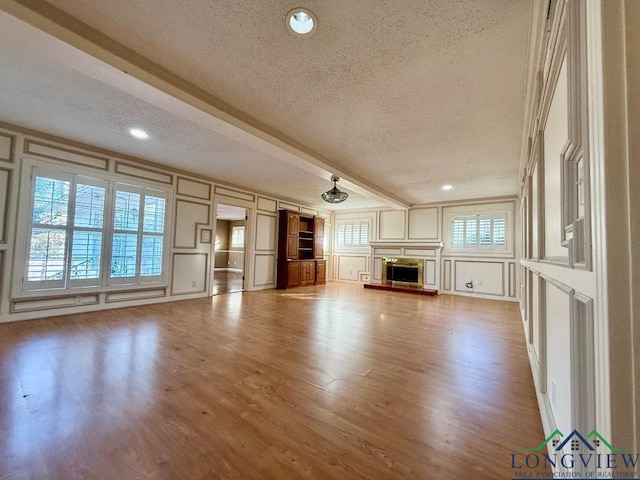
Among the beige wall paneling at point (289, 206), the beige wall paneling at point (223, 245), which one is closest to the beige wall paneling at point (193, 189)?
the beige wall paneling at point (289, 206)

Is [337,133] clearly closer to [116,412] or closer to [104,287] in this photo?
[116,412]

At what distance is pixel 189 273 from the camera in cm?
542

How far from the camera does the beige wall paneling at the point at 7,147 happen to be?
3.37 meters

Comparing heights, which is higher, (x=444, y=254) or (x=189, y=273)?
(x=444, y=254)

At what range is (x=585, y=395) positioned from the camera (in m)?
0.80

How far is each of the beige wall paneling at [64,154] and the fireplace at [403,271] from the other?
674cm

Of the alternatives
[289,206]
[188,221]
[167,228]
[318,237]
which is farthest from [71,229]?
[318,237]

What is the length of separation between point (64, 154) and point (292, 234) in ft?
15.6

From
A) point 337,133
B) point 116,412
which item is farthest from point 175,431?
point 337,133

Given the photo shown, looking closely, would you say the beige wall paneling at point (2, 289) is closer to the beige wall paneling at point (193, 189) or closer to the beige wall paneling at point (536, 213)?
the beige wall paneling at point (193, 189)

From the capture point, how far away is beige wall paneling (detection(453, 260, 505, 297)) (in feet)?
20.6

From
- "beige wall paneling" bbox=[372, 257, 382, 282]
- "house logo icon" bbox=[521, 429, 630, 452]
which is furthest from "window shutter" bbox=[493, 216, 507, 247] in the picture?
"house logo icon" bbox=[521, 429, 630, 452]

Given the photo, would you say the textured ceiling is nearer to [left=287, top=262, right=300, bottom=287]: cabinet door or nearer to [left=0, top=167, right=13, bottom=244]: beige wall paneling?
[left=0, top=167, right=13, bottom=244]: beige wall paneling

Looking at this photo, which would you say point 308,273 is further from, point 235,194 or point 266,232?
point 235,194
